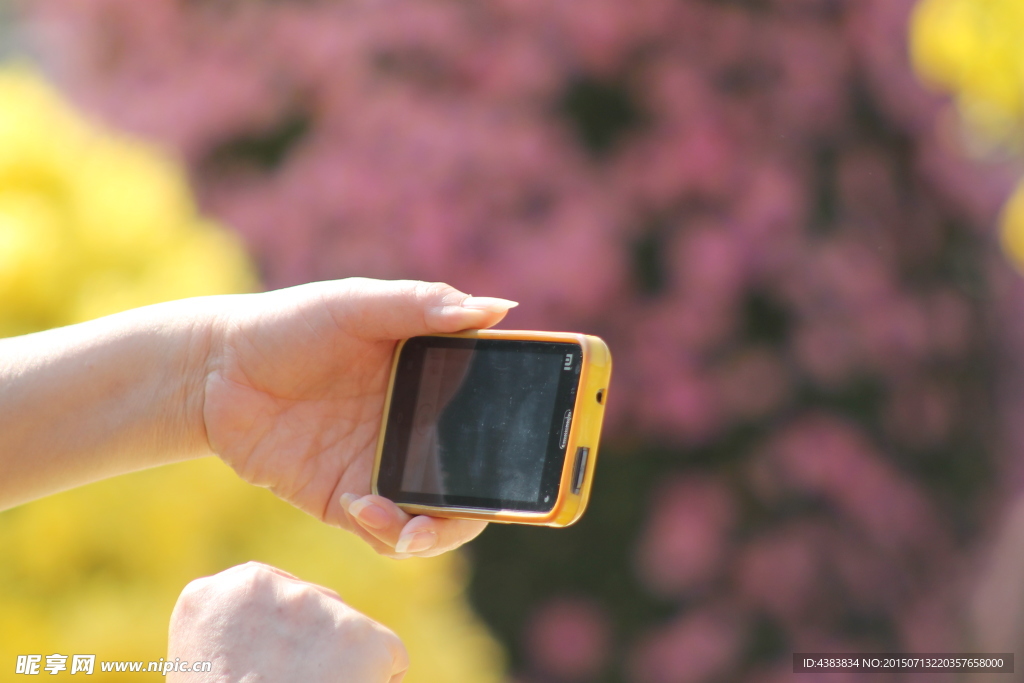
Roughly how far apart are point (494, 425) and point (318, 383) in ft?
0.71

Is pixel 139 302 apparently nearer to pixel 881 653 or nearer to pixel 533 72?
pixel 533 72

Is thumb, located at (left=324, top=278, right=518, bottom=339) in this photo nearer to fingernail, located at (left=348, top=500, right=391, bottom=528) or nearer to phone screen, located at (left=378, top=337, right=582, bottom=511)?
phone screen, located at (left=378, top=337, right=582, bottom=511)

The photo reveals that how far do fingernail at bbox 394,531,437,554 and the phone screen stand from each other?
0.16ft

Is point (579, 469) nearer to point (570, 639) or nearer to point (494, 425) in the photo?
point (494, 425)

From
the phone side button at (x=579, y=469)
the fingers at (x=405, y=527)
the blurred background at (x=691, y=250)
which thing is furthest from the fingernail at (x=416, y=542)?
the blurred background at (x=691, y=250)

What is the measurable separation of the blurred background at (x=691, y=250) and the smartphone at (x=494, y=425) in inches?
36.4

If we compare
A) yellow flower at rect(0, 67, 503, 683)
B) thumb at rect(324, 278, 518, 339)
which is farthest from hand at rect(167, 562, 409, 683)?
yellow flower at rect(0, 67, 503, 683)

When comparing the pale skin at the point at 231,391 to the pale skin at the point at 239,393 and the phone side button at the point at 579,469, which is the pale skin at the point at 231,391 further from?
the phone side button at the point at 579,469

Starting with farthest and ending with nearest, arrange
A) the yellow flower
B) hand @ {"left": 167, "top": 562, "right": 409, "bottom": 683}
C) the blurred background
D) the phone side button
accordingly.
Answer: the blurred background < the yellow flower < the phone side button < hand @ {"left": 167, "top": 562, "right": 409, "bottom": 683}

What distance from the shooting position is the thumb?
39.5 inches

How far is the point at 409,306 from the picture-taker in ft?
3.30

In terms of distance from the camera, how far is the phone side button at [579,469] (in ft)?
3.05

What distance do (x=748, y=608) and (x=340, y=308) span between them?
1402 mm

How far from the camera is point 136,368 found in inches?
41.1
